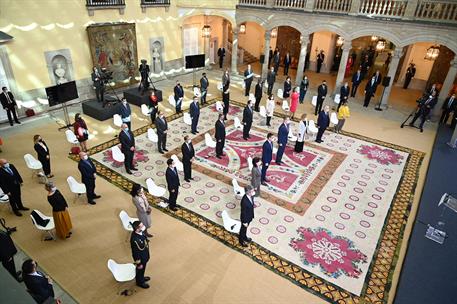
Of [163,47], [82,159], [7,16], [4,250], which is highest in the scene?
[7,16]

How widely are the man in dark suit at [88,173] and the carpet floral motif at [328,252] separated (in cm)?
501

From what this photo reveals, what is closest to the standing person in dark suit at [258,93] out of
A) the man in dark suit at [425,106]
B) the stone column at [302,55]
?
the stone column at [302,55]

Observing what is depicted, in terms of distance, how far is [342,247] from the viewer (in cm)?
721

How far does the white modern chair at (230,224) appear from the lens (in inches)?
268

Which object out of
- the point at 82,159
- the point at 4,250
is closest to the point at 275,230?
the point at 82,159

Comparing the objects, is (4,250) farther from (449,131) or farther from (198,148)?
(449,131)

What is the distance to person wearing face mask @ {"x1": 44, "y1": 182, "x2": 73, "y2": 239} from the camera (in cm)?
639

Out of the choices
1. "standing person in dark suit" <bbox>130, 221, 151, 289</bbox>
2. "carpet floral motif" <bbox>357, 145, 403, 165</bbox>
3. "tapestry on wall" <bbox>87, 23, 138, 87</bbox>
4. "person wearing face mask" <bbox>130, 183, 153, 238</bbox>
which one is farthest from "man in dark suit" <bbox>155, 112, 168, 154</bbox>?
"carpet floral motif" <bbox>357, 145, 403, 165</bbox>

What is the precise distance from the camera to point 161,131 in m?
9.90

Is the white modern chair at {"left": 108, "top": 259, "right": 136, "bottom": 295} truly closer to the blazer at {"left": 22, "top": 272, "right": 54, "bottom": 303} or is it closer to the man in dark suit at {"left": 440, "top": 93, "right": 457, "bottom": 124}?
the blazer at {"left": 22, "top": 272, "right": 54, "bottom": 303}

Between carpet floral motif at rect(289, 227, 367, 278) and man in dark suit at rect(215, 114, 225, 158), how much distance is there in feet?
12.3

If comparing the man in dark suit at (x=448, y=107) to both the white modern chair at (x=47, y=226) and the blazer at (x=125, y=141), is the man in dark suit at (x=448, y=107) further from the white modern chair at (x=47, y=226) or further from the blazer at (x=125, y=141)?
the white modern chair at (x=47, y=226)

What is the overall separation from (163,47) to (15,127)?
8444 millimetres

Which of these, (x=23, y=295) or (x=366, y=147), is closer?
(x=23, y=295)
